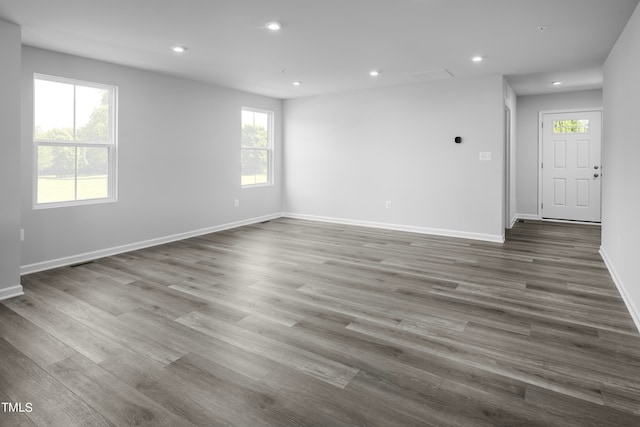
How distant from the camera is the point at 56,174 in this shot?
4.44 m

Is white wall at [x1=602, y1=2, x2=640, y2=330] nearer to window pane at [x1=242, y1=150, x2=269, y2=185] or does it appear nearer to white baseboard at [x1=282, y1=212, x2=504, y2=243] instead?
white baseboard at [x1=282, y1=212, x2=504, y2=243]

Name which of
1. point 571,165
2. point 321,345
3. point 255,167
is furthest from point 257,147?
point 571,165

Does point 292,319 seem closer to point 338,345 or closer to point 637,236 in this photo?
point 338,345

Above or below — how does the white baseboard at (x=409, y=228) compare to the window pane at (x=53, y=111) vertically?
below

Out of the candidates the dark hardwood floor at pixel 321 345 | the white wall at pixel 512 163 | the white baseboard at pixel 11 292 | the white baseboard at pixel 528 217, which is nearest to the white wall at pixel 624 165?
the dark hardwood floor at pixel 321 345

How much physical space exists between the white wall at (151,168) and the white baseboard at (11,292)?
0.77m

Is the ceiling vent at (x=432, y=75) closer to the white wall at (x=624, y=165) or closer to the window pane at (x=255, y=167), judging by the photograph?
the white wall at (x=624, y=165)

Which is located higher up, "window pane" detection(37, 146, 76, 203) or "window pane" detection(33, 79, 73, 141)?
"window pane" detection(33, 79, 73, 141)

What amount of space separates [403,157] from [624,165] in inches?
135

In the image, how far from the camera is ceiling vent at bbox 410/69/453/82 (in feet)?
18.1

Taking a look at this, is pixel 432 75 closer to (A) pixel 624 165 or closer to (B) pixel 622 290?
(A) pixel 624 165

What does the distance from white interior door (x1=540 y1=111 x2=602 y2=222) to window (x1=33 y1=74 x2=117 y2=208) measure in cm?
766

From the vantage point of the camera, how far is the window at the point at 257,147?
7246mm

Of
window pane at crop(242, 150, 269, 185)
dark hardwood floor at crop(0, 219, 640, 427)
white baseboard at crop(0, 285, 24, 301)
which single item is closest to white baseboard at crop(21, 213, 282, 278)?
dark hardwood floor at crop(0, 219, 640, 427)
